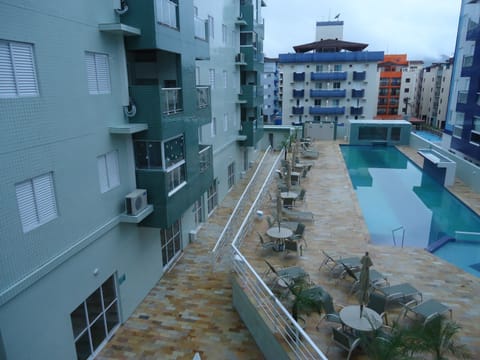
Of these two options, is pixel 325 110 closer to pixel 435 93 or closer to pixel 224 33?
pixel 224 33

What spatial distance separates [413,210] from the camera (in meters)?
21.5

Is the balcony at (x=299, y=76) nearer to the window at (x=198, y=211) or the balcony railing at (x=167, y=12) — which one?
the window at (x=198, y=211)

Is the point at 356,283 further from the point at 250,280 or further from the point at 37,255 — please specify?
the point at 37,255

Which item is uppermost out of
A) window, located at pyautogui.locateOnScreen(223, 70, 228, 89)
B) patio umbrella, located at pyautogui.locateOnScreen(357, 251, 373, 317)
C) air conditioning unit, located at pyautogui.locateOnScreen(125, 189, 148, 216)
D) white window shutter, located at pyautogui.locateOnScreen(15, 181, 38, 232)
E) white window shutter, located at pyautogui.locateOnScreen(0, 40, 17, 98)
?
window, located at pyautogui.locateOnScreen(223, 70, 228, 89)

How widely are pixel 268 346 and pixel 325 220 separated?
28.8 ft

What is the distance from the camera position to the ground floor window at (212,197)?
65.0ft

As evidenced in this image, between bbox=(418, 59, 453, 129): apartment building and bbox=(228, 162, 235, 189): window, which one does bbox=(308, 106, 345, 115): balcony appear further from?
bbox=(228, 162, 235, 189): window

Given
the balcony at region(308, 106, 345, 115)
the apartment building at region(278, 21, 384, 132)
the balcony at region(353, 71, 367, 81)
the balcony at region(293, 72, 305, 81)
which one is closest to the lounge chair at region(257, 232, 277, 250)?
the apartment building at region(278, 21, 384, 132)

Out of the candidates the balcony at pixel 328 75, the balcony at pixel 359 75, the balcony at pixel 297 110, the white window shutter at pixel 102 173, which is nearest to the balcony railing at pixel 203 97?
the white window shutter at pixel 102 173

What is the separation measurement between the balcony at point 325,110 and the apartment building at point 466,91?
1940 cm

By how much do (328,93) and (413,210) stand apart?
33.4 m

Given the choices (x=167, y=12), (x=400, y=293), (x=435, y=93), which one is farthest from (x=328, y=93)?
(x=400, y=293)

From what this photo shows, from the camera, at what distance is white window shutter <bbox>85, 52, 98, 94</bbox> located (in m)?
8.65

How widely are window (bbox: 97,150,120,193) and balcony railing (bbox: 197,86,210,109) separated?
5.28 m
